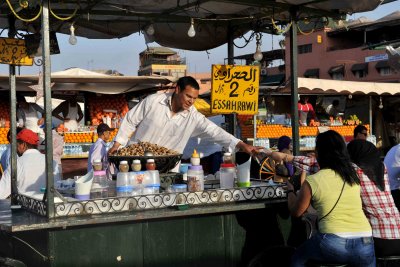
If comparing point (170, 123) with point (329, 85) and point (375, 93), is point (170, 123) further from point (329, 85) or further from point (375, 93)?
point (375, 93)

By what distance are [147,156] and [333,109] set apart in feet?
35.9

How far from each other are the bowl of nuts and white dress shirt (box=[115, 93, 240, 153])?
0.64 meters

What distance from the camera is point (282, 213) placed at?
13.5ft

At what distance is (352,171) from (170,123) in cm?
182

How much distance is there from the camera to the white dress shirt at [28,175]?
4.41 metres

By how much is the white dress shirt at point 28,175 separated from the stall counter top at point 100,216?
0.40m

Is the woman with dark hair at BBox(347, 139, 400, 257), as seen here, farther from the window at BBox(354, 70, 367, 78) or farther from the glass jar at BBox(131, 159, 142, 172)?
the window at BBox(354, 70, 367, 78)

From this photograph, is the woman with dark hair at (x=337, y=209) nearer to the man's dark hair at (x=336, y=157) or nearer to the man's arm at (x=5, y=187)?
the man's dark hair at (x=336, y=157)

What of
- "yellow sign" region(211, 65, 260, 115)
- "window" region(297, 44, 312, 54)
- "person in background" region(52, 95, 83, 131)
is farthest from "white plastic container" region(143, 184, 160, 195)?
"window" region(297, 44, 312, 54)

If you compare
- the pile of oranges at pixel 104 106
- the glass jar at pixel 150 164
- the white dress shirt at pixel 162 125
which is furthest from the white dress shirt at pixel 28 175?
the pile of oranges at pixel 104 106

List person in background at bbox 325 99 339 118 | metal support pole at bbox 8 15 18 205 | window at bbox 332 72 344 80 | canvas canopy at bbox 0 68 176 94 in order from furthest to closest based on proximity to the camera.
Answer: window at bbox 332 72 344 80 < person in background at bbox 325 99 339 118 < canvas canopy at bbox 0 68 176 94 < metal support pole at bbox 8 15 18 205

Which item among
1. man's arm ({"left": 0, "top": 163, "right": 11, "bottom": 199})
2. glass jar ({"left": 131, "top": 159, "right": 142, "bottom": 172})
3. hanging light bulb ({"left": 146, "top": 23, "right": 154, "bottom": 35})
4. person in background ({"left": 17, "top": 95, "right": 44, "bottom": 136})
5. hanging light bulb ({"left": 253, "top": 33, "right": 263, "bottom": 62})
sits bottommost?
man's arm ({"left": 0, "top": 163, "right": 11, "bottom": 199})

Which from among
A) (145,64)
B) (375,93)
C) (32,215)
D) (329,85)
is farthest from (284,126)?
(145,64)

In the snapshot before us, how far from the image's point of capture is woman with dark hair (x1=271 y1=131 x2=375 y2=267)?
11.2 ft
